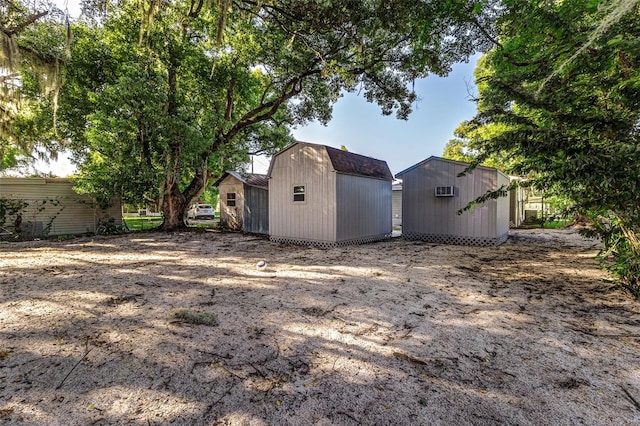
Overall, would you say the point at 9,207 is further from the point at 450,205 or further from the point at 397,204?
the point at 397,204

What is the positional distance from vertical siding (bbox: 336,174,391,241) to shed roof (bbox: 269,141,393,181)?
0.61 feet

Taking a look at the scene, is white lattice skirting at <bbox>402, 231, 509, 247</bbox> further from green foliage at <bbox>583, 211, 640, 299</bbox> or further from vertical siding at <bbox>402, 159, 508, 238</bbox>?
green foliage at <bbox>583, 211, 640, 299</bbox>

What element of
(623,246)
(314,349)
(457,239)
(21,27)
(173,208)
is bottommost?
(314,349)

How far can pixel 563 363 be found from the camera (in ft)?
7.32

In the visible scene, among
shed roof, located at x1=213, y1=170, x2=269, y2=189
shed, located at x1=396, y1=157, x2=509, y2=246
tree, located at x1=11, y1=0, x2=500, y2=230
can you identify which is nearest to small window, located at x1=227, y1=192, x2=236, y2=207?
shed roof, located at x1=213, y1=170, x2=269, y2=189

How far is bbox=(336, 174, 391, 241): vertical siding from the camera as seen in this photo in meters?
8.19

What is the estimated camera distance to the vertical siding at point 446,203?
8.40 metres

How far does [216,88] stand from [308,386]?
37.9ft

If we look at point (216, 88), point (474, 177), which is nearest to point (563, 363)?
point (474, 177)

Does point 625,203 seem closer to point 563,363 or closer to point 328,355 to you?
point 563,363

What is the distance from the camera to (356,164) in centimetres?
906

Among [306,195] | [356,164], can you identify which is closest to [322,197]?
[306,195]

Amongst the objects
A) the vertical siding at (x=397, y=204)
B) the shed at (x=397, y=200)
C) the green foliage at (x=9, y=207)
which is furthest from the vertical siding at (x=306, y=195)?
the vertical siding at (x=397, y=204)

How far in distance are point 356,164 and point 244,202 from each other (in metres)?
6.45
